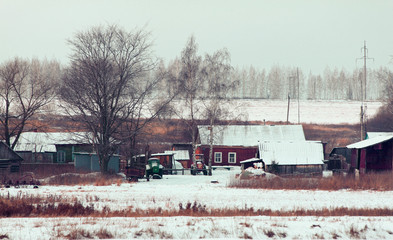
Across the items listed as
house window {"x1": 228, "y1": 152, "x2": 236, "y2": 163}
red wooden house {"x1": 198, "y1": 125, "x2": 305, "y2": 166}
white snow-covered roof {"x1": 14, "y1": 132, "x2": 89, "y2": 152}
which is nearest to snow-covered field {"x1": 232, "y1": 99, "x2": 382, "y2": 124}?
red wooden house {"x1": 198, "y1": 125, "x2": 305, "y2": 166}

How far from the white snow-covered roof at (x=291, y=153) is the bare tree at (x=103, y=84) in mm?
12349

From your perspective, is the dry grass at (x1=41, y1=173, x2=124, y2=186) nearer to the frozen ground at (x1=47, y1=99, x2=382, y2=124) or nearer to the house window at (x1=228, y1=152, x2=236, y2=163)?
the house window at (x1=228, y1=152, x2=236, y2=163)

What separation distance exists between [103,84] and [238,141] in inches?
1011

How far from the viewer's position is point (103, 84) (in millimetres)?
38438

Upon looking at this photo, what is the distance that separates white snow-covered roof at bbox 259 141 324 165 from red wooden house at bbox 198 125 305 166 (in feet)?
43.6

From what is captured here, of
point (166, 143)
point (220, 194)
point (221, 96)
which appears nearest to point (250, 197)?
point (220, 194)

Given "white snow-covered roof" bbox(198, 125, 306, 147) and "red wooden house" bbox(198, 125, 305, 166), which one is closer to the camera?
"red wooden house" bbox(198, 125, 305, 166)

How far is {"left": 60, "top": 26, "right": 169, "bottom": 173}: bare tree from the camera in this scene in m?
38.2

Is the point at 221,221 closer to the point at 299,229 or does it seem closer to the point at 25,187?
the point at 299,229

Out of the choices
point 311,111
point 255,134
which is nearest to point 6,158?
point 255,134

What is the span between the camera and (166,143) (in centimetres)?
7019

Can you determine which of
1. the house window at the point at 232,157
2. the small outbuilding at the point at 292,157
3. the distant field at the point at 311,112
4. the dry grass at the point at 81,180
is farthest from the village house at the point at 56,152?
the distant field at the point at 311,112

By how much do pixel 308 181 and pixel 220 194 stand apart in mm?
8564

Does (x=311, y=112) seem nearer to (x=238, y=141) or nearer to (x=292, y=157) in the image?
(x=238, y=141)
